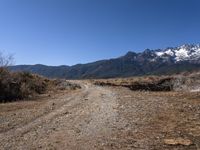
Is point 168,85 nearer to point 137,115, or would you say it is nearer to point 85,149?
point 137,115

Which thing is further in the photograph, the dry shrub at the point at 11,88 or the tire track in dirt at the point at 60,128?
the dry shrub at the point at 11,88

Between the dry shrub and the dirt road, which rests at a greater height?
the dry shrub

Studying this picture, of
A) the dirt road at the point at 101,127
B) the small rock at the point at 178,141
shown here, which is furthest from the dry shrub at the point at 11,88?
the small rock at the point at 178,141

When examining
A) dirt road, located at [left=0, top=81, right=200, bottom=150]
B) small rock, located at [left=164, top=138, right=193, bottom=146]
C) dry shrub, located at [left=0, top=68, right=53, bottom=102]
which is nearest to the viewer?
dirt road, located at [left=0, top=81, right=200, bottom=150]

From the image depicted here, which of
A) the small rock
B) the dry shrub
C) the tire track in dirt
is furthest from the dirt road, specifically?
the dry shrub

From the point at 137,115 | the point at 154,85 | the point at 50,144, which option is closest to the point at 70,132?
the point at 50,144

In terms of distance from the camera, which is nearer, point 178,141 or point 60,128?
point 178,141

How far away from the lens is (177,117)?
20.3 metres

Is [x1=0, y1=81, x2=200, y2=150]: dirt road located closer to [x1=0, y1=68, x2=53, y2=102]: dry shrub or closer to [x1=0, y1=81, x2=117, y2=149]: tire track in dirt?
[x1=0, y1=81, x2=117, y2=149]: tire track in dirt

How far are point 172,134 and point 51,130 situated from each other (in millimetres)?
5183

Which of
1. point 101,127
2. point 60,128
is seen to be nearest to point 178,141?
point 101,127

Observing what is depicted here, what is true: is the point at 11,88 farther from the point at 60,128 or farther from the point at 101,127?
the point at 101,127

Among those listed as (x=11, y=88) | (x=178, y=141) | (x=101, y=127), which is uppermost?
(x=11, y=88)

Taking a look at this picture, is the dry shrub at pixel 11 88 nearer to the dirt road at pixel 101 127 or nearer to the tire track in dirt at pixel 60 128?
the dirt road at pixel 101 127
